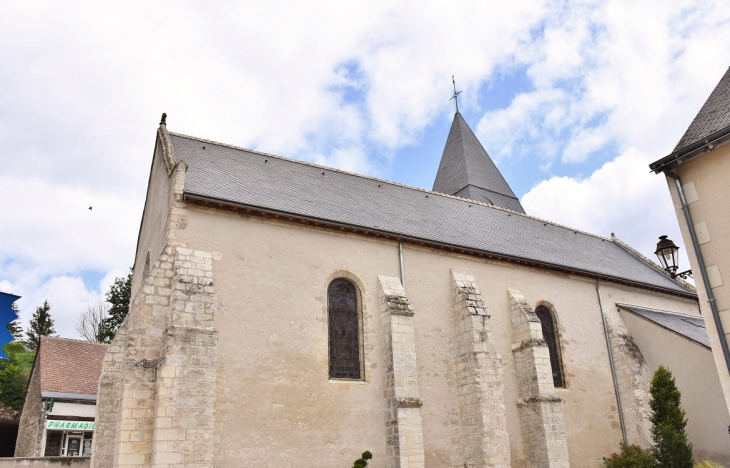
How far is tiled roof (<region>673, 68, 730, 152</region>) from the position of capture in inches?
332

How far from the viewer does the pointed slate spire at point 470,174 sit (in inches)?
906

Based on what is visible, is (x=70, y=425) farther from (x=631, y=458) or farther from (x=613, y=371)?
(x=613, y=371)

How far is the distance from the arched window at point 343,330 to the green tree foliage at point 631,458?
7.25 metres

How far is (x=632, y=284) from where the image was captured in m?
18.0

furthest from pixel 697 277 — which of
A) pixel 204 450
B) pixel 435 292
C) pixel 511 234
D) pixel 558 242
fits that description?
pixel 558 242

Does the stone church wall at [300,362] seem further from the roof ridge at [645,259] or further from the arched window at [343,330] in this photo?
the roof ridge at [645,259]

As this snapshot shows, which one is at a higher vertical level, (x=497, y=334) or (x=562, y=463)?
(x=497, y=334)

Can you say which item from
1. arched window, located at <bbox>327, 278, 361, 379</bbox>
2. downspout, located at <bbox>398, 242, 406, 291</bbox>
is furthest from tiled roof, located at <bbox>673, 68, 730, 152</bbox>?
arched window, located at <bbox>327, 278, 361, 379</bbox>

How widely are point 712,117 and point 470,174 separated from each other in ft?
48.0

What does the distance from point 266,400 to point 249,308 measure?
1818 millimetres

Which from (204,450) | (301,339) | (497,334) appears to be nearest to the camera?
(204,450)

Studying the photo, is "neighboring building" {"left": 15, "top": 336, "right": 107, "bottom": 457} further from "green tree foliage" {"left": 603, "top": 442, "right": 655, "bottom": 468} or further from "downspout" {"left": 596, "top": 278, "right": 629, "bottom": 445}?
"downspout" {"left": 596, "top": 278, "right": 629, "bottom": 445}

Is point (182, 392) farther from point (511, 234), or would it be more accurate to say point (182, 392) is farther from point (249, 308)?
point (511, 234)

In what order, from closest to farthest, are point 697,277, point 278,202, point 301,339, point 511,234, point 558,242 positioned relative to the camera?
point 697,277 → point 301,339 → point 278,202 → point 511,234 → point 558,242
